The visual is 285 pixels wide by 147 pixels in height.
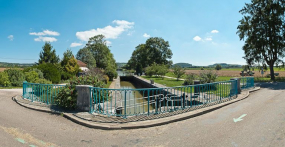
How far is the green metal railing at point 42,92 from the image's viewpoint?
25.7 ft

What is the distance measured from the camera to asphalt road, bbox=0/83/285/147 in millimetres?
4074

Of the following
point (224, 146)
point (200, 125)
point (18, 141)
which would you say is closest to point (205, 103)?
point (200, 125)

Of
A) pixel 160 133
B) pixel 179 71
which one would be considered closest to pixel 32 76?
pixel 160 133

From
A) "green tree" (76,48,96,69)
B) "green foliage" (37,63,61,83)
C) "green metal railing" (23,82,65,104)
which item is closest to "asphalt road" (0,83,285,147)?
"green metal railing" (23,82,65,104)

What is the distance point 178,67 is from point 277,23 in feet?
45.6

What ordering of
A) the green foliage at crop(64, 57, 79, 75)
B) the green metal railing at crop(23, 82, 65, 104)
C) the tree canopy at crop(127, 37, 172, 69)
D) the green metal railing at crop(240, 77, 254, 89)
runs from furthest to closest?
the tree canopy at crop(127, 37, 172, 69) < the green foliage at crop(64, 57, 79, 75) < the green metal railing at crop(240, 77, 254, 89) < the green metal railing at crop(23, 82, 65, 104)

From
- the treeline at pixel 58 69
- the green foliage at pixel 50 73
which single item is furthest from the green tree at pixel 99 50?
the green foliage at pixel 50 73

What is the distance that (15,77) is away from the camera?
16594 mm

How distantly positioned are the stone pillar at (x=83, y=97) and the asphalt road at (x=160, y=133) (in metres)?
0.79

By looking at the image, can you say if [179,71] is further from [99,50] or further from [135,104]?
[99,50]

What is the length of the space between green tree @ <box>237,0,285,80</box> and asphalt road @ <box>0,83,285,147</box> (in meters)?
20.8

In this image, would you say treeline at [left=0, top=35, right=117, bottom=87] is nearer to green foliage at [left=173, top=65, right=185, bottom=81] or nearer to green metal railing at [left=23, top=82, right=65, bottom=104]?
green metal railing at [left=23, top=82, right=65, bottom=104]

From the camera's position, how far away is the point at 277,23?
71.7ft

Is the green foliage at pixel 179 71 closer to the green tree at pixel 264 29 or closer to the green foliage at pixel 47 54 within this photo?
the green tree at pixel 264 29
